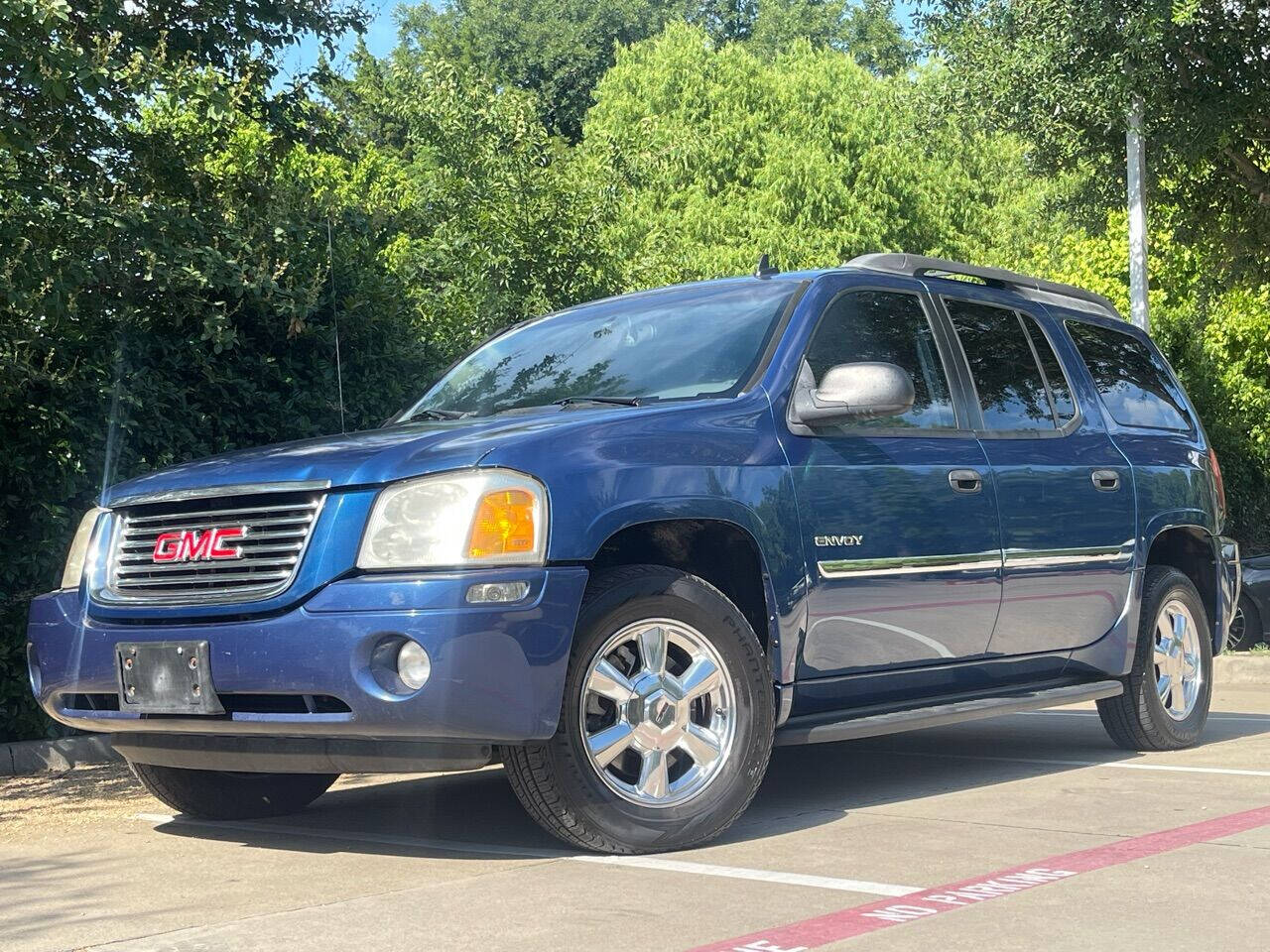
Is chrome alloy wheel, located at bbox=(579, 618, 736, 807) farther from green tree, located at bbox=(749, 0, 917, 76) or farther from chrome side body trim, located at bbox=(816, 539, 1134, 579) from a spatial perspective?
green tree, located at bbox=(749, 0, 917, 76)

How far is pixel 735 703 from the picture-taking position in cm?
551

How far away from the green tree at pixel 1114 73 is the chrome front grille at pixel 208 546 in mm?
10841

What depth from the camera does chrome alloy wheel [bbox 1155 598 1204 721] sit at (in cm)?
785

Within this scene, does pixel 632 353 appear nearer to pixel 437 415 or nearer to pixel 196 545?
pixel 437 415

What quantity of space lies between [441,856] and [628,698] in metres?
0.80

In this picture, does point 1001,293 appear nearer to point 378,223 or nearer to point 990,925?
point 990,925

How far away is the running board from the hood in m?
1.34

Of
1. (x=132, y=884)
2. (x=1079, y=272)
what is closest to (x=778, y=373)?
(x=132, y=884)

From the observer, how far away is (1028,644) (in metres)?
6.87

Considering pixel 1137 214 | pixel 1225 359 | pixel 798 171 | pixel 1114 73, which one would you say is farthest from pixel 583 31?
pixel 1114 73

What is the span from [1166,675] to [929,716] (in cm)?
215

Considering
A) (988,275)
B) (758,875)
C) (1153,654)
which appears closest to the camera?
(758,875)

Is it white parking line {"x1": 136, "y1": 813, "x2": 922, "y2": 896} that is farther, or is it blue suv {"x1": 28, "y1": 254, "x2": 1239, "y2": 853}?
blue suv {"x1": 28, "y1": 254, "x2": 1239, "y2": 853}

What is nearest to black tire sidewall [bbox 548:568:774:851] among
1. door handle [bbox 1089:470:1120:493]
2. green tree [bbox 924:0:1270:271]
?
door handle [bbox 1089:470:1120:493]
